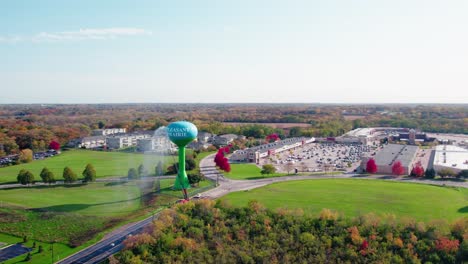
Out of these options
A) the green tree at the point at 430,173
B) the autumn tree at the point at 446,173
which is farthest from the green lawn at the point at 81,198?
the autumn tree at the point at 446,173

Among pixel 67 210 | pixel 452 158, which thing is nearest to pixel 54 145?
pixel 67 210

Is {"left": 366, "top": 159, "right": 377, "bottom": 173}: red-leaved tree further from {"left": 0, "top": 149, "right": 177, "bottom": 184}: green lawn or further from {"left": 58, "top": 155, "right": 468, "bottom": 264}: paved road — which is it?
{"left": 0, "top": 149, "right": 177, "bottom": 184}: green lawn

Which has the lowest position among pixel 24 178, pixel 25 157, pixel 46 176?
pixel 25 157

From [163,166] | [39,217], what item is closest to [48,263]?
[39,217]

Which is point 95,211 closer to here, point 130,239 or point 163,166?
point 130,239

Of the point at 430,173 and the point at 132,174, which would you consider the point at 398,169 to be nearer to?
the point at 430,173

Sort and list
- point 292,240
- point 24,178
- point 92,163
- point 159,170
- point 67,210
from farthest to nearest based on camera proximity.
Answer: point 92,163
point 159,170
point 24,178
point 67,210
point 292,240
